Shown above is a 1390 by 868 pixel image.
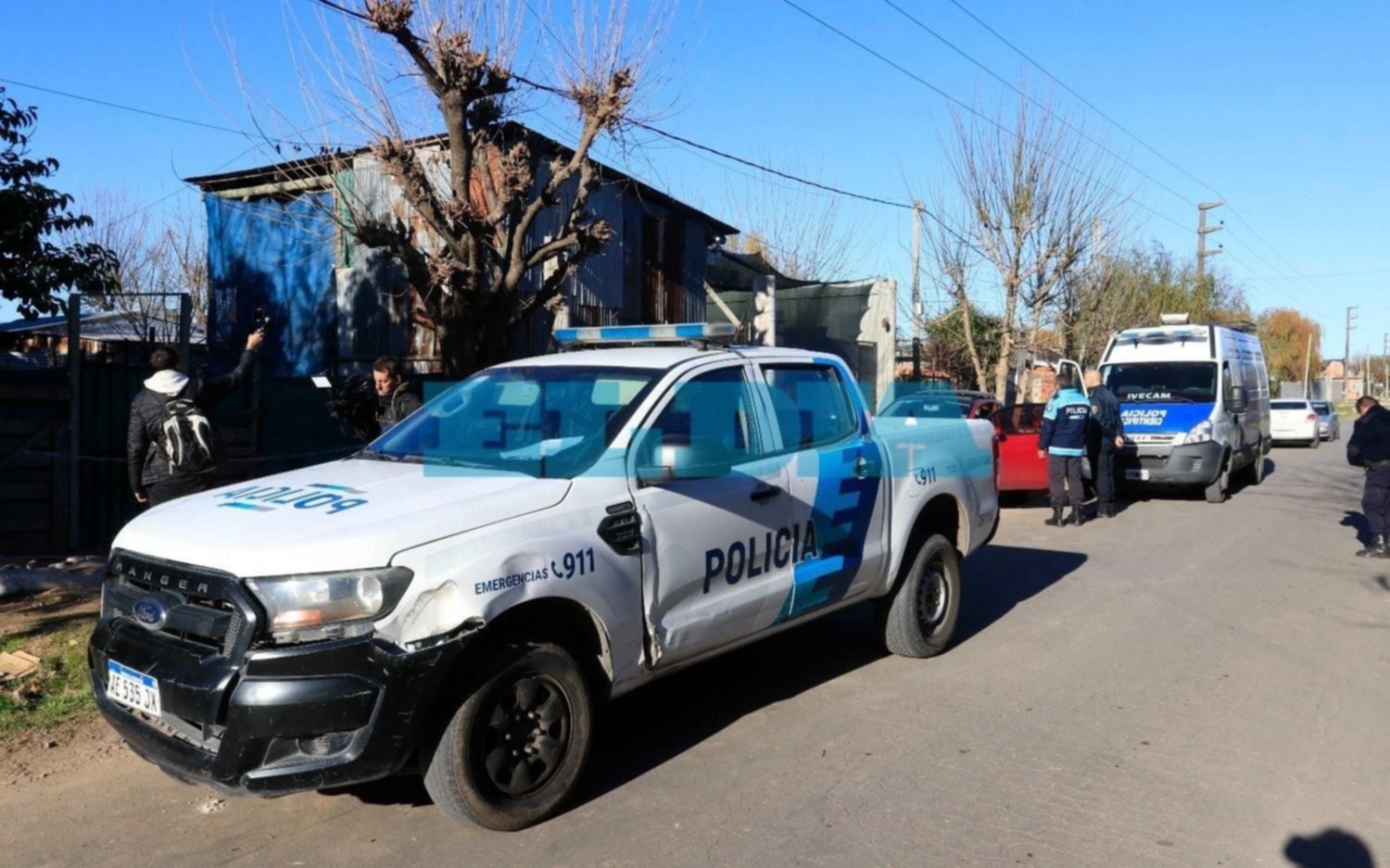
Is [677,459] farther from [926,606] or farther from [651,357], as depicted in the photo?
[926,606]

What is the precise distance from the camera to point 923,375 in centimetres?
2750

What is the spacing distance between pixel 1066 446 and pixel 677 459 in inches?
362

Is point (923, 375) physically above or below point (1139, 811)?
above

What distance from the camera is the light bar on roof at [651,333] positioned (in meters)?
5.50

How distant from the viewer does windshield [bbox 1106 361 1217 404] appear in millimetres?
14805

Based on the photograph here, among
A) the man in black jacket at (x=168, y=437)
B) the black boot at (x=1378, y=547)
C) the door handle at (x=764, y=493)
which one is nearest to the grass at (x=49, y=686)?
the man in black jacket at (x=168, y=437)

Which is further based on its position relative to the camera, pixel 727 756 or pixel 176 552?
pixel 727 756

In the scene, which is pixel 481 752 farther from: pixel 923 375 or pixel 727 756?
pixel 923 375

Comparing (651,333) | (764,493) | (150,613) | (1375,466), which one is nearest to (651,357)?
(651,333)

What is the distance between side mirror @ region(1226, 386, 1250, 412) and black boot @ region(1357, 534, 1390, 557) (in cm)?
467

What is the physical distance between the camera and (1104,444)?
13211mm

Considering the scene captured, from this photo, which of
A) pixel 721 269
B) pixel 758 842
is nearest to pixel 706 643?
pixel 758 842

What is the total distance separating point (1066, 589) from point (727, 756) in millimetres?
4761

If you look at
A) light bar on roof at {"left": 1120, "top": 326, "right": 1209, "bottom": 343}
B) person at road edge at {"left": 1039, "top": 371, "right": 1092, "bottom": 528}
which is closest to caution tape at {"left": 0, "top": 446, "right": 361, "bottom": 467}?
person at road edge at {"left": 1039, "top": 371, "right": 1092, "bottom": 528}
